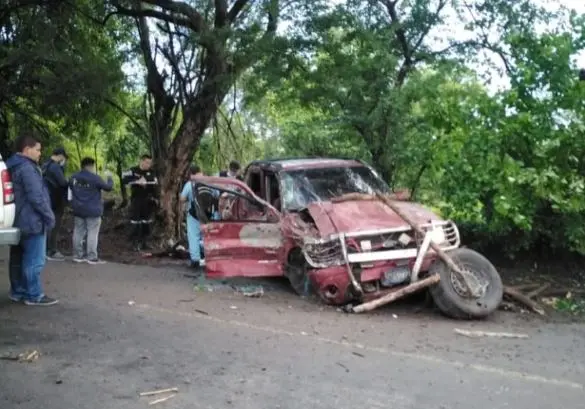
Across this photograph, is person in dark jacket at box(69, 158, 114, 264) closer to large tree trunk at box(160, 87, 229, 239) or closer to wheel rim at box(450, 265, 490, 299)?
large tree trunk at box(160, 87, 229, 239)

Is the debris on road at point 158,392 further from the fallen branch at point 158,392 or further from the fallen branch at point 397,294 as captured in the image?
the fallen branch at point 397,294

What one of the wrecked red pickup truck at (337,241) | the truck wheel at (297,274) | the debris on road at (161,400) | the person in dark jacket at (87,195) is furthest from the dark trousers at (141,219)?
the debris on road at (161,400)

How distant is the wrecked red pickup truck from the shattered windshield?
0.01 metres

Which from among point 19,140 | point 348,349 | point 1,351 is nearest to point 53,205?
point 19,140

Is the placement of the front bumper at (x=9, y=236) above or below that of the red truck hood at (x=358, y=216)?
below

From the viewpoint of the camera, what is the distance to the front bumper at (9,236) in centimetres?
672

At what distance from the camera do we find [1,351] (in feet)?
19.0

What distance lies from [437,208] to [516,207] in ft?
3.62

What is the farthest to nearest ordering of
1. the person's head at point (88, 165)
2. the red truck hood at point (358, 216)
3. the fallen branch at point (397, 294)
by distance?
the person's head at point (88, 165) → the red truck hood at point (358, 216) → the fallen branch at point (397, 294)

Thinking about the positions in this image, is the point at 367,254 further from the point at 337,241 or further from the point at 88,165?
the point at 88,165

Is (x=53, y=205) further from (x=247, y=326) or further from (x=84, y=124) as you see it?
(x=84, y=124)

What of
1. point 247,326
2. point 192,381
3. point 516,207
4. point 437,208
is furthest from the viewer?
point 437,208

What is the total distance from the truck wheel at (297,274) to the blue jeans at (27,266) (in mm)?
3006

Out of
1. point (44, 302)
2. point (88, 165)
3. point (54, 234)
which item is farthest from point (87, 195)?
point (44, 302)
